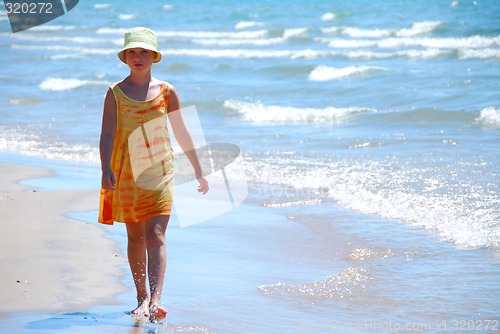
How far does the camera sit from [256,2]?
163ft

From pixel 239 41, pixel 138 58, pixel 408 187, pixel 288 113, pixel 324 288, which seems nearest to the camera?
pixel 138 58

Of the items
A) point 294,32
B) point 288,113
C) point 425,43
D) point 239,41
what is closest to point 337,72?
point 288,113

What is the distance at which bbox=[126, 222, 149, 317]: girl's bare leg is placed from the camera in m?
4.27

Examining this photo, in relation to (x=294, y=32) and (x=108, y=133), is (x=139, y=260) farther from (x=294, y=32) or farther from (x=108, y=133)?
(x=294, y=32)

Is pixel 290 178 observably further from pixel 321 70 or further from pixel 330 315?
pixel 321 70

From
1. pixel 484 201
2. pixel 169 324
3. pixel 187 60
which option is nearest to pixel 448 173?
pixel 484 201

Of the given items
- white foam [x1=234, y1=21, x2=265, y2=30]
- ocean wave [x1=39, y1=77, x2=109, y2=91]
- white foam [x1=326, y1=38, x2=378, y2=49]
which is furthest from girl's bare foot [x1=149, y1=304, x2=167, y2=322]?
white foam [x1=234, y1=21, x2=265, y2=30]

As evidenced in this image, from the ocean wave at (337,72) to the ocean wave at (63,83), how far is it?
438cm

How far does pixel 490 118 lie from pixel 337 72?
671 centimetres

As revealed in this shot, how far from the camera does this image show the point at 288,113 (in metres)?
13.1

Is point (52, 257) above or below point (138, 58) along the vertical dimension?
below

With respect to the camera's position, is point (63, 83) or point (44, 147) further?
point (63, 83)

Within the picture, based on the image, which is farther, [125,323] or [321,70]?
[321,70]

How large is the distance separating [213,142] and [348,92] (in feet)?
17.9
